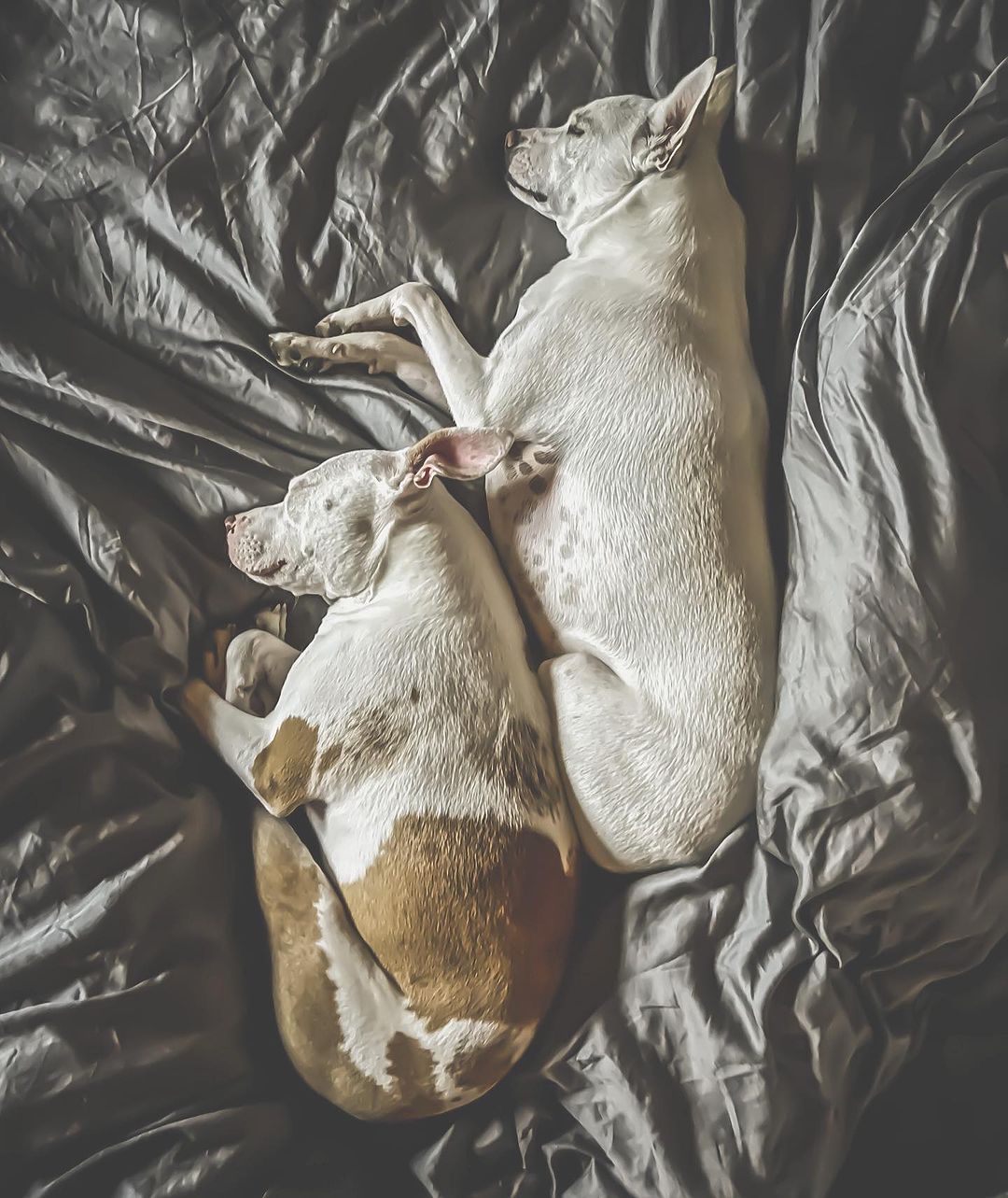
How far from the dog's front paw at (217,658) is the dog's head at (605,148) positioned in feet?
2.06

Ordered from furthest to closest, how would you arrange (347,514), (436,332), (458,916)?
(436,332) < (347,514) < (458,916)

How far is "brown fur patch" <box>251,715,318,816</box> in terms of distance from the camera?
3.17 feet

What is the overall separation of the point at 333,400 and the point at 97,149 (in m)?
0.43

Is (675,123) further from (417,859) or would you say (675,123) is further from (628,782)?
(417,859)

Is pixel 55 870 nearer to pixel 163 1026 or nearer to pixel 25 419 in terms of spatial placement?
pixel 163 1026

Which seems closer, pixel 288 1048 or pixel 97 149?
pixel 288 1048

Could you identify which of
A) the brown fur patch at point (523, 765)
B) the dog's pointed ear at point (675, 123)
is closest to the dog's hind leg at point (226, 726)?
the brown fur patch at point (523, 765)

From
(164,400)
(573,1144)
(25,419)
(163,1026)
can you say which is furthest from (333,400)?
(573,1144)

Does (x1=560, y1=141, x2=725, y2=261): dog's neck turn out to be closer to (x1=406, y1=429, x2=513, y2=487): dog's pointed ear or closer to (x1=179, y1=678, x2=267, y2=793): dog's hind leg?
(x1=406, y1=429, x2=513, y2=487): dog's pointed ear

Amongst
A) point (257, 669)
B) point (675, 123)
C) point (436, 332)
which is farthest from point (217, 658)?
point (675, 123)

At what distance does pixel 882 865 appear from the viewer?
889 millimetres

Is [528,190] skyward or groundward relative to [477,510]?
skyward

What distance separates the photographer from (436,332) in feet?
3.71

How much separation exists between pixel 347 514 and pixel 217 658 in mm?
227
